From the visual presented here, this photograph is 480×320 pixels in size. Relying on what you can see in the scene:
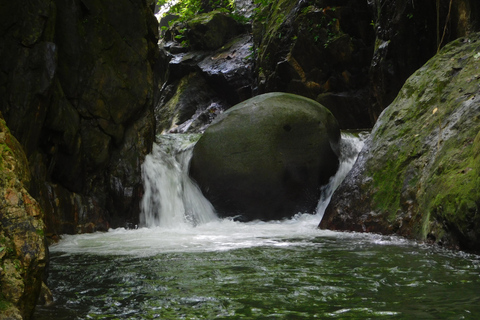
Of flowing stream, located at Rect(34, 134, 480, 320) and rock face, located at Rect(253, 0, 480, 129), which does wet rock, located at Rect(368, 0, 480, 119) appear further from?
flowing stream, located at Rect(34, 134, 480, 320)

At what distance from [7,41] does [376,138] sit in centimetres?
523

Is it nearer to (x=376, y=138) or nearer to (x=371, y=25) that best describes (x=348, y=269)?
(x=376, y=138)

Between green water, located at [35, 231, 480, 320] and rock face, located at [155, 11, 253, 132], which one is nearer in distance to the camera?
green water, located at [35, 231, 480, 320]

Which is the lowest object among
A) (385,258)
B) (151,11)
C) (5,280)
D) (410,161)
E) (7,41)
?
(385,258)

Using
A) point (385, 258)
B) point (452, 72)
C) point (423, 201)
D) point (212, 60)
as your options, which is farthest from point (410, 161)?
point (212, 60)

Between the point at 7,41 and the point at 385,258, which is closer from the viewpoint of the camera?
the point at 385,258

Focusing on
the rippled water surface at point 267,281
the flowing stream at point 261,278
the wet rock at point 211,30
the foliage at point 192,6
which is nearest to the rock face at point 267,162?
the flowing stream at point 261,278

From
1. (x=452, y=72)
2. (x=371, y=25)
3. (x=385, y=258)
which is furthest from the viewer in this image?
(x=371, y=25)

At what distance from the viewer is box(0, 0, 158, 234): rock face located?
19.5 ft

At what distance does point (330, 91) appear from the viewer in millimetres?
12539

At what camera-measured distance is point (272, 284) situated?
3336 mm

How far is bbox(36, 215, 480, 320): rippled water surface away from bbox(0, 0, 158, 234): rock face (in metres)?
1.75

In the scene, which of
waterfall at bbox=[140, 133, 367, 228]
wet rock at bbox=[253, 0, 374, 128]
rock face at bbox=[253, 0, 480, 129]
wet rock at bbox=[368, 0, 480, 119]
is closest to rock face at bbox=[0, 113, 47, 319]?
waterfall at bbox=[140, 133, 367, 228]

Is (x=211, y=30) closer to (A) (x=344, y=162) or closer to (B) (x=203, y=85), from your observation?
(B) (x=203, y=85)
